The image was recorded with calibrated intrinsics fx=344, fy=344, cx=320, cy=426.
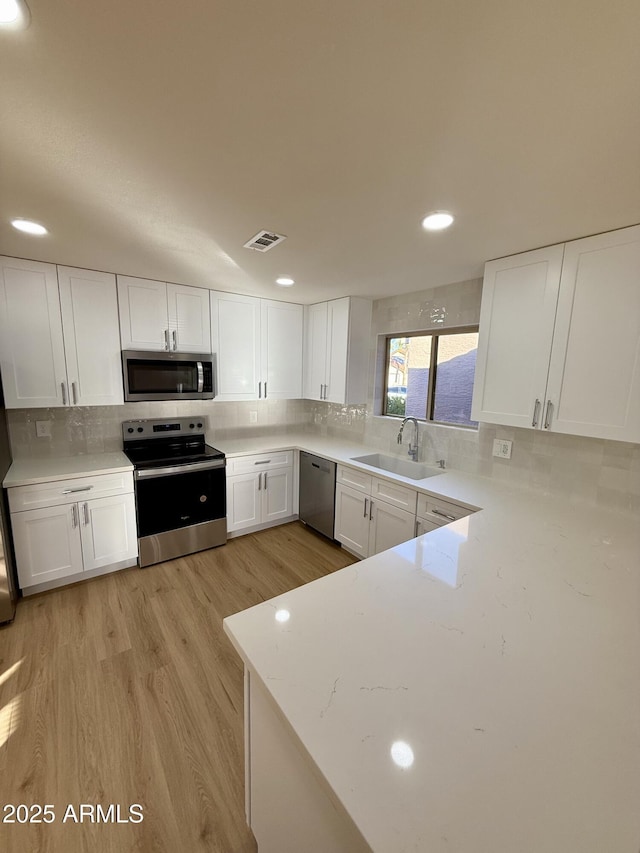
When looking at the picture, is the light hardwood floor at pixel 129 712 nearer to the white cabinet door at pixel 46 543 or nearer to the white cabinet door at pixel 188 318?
the white cabinet door at pixel 46 543

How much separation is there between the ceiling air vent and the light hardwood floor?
2342 millimetres

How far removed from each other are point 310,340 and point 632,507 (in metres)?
2.91

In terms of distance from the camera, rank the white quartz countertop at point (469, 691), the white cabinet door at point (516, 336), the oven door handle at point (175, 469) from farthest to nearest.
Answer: the oven door handle at point (175, 469)
the white cabinet door at point (516, 336)
the white quartz countertop at point (469, 691)

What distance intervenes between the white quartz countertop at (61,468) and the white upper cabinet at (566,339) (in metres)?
2.72

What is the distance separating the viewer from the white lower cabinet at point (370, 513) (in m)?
2.49

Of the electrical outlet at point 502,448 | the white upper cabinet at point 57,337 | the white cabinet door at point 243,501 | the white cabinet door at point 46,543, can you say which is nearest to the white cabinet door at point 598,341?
the electrical outlet at point 502,448

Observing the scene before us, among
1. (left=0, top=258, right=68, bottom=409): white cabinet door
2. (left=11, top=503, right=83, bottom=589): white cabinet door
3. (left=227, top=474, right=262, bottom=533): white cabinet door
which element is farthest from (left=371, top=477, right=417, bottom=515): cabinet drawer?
(left=0, top=258, right=68, bottom=409): white cabinet door

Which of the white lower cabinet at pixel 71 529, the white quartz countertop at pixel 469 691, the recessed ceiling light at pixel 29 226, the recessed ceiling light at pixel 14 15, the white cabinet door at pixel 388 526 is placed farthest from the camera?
the white cabinet door at pixel 388 526

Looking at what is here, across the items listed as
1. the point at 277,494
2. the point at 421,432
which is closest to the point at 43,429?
the point at 277,494

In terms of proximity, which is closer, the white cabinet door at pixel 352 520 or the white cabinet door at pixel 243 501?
the white cabinet door at pixel 352 520

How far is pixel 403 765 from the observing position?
0.65m

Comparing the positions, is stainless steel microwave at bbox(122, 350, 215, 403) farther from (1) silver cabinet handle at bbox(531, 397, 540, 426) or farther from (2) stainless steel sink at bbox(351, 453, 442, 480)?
(1) silver cabinet handle at bbox(531, 397, 540, 426)

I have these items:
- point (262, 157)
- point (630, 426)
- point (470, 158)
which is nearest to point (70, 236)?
point (262, 157)

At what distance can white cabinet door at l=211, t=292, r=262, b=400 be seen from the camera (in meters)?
3.18
